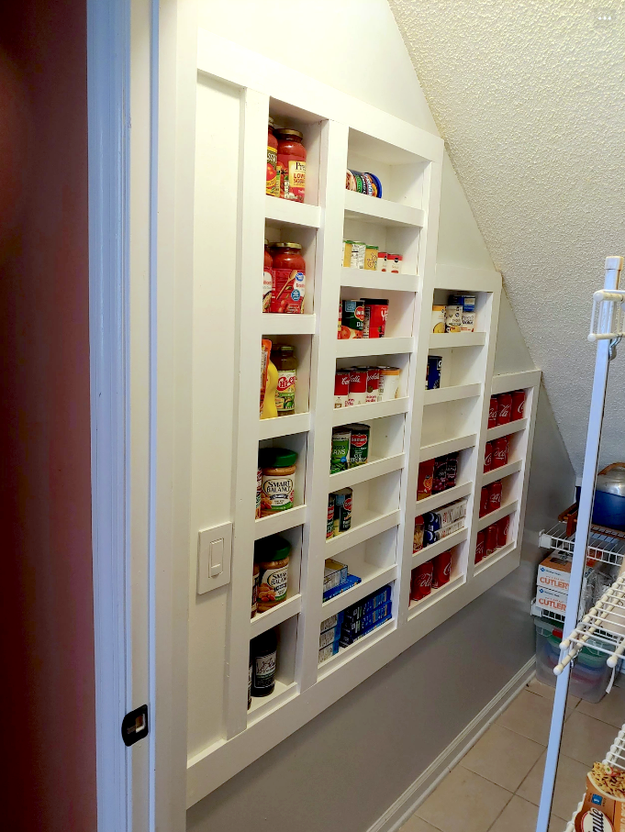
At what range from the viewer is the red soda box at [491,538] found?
2389 millimetres

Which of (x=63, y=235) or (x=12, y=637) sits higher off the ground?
(x=63, y=235)

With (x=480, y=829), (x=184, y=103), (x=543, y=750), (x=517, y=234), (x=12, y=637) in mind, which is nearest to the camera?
(x=184, y=103)

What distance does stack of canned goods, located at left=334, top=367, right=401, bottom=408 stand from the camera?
1.50 m

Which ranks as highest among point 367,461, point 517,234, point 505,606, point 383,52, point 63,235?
point 383,52

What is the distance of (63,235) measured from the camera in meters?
1.01

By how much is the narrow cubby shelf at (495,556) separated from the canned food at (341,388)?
1079mm

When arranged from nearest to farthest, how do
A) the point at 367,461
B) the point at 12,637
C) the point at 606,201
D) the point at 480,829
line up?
the point at 12,637, the point at 606,201, the point at 367,461, the point at 480,829

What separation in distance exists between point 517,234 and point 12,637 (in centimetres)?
167

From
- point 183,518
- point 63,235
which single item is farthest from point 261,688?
point 63,235

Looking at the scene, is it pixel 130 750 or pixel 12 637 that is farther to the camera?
pixel 12 637

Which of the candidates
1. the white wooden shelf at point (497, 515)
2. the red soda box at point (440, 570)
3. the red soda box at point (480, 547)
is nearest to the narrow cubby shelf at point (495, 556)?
the red soda box at point (480, 547)

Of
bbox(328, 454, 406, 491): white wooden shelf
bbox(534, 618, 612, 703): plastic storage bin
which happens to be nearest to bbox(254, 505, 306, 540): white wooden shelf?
bbox(328, 454, 406, 491): white wooden shelf

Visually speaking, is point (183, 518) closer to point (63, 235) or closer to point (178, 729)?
point (178, 729)

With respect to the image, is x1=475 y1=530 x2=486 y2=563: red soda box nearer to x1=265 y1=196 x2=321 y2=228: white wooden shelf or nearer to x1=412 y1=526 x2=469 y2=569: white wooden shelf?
x1=412 y1=526 x2=469 y2=569: white wooden shelf
